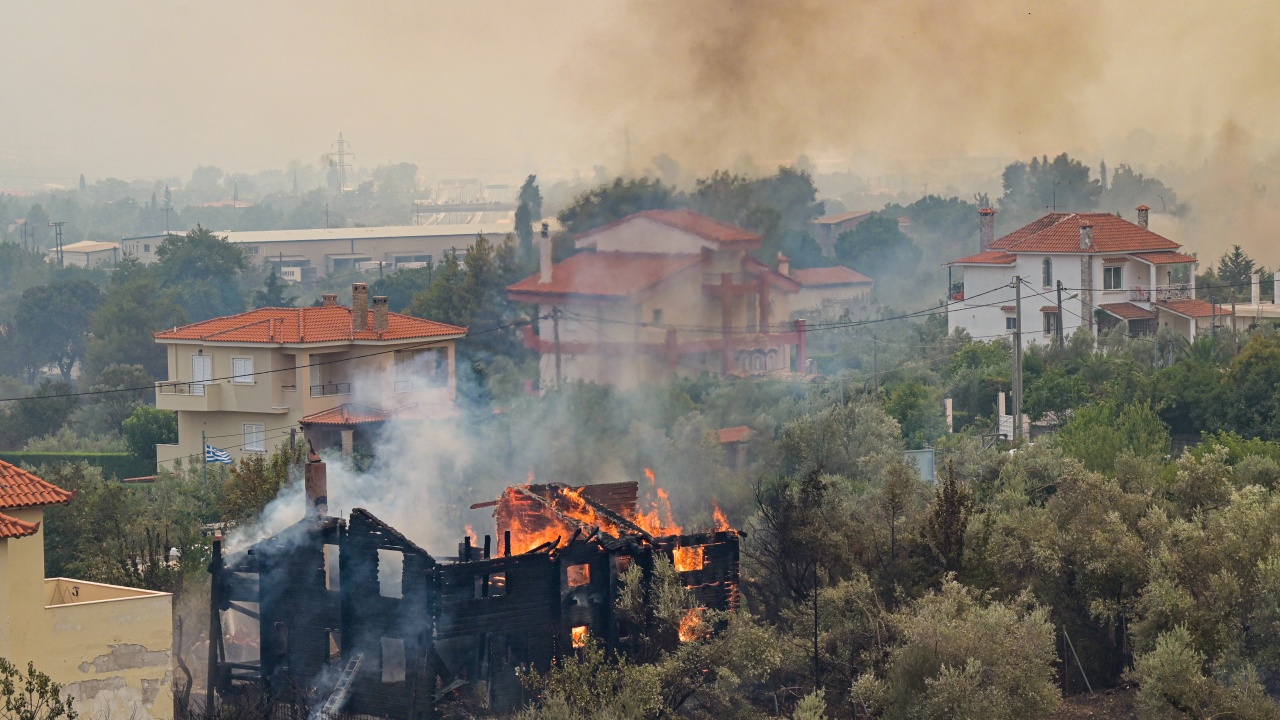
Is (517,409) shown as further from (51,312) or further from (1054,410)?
(51,312)

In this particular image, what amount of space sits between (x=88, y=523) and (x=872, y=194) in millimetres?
65164

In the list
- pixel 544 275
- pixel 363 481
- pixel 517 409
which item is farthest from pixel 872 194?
pixel 363 481

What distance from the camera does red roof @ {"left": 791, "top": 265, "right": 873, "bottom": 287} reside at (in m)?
76.8

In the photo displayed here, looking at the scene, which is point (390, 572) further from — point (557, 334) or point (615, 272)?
point (615, 272)

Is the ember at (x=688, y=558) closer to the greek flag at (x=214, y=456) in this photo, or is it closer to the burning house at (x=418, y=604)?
the burning house at (x=418, y=604)

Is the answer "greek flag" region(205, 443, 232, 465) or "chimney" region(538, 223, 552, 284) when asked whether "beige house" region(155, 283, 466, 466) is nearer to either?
"greek flag" region(205, 443, 232, 465)

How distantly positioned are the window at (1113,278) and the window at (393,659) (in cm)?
4549

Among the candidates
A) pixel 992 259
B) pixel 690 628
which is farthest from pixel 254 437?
pixel 992 259

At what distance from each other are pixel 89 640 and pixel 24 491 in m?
2.46

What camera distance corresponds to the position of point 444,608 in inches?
1080

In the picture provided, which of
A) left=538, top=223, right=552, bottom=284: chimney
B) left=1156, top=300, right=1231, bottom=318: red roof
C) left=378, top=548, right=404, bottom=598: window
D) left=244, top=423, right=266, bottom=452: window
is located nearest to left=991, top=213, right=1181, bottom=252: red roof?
left=1156, top=300, right=1231, bottom=318: red roof

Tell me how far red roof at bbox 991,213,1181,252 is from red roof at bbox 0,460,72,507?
48.1 metres

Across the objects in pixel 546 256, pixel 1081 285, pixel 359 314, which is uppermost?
pixel 546 256

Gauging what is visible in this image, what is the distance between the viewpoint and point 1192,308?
66062 mm
